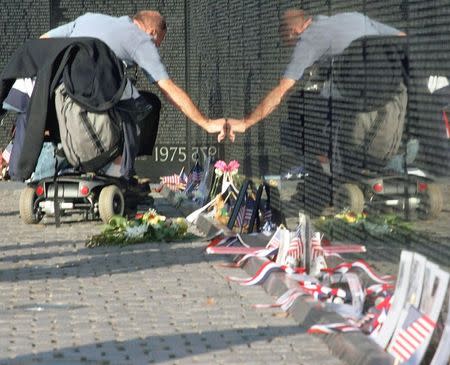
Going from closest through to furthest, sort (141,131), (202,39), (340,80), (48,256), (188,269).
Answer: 1. (340,80)
2. (188,269)
3. (48,256)
4. (141,131)
5. (202,39)

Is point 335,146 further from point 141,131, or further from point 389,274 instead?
point 141,131

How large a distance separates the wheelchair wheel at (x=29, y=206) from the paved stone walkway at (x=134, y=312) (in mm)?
1740

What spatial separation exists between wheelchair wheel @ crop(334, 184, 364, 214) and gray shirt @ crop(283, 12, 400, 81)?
A: 0.86 metres

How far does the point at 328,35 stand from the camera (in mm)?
10539

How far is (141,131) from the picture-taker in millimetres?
16375

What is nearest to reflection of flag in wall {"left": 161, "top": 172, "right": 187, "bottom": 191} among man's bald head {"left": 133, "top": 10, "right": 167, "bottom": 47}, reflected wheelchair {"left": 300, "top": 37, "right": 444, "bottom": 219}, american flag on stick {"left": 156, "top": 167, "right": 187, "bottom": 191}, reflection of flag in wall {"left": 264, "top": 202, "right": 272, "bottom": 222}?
american flag on stick {"left": 156, "top": 167, "right": 187, "bottom": 191}

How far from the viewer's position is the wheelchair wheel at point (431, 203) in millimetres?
7871

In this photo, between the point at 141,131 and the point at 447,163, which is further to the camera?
the point at 141,131

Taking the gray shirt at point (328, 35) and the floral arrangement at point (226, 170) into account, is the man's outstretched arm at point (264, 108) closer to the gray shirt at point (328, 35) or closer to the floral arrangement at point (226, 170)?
the gray shirt at point (328, 35)

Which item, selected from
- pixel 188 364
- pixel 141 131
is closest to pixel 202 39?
pixel 141 131

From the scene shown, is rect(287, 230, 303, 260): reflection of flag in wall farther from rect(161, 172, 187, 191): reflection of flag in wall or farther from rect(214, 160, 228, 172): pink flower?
rect(161, 172, 187, 191): reflection of flag in wall

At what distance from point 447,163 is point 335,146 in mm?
2824

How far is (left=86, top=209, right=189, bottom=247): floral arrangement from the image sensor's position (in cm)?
1301

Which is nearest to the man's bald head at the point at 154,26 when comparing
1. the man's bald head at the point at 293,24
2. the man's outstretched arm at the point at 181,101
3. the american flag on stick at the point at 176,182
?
the man's outstretched arm at the point at 181,101
